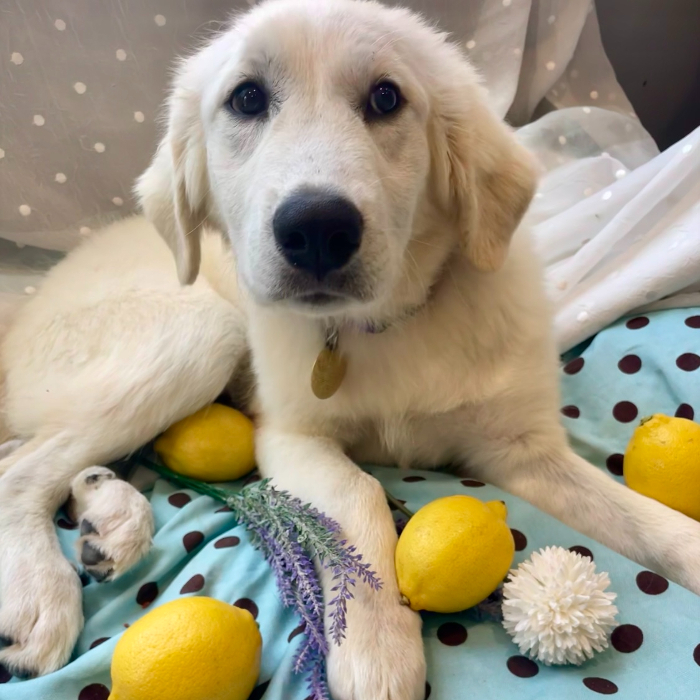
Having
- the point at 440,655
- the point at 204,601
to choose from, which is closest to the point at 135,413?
the point at 204,601

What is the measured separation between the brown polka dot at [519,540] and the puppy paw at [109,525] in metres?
0.70

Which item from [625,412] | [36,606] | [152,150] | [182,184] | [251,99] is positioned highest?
[251,99]

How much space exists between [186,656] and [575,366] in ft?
4.41

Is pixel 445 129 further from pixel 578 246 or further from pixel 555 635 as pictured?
pixel 578 246

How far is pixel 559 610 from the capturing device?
914 mm

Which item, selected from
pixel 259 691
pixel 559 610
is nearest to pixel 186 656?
pixel 259 691

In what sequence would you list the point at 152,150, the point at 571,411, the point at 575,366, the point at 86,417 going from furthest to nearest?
the point at 152,150 → the point at 575,366 → the point at 571,411 → the point at 86,417

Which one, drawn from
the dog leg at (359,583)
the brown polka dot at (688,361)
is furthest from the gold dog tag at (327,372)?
the brown polka dot at (688,361)

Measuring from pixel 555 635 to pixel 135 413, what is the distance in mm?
1046

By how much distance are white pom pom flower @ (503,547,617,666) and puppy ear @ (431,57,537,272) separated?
1.95 feet

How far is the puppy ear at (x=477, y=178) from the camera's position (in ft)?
4.16

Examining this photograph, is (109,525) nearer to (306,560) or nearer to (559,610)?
(306,560)

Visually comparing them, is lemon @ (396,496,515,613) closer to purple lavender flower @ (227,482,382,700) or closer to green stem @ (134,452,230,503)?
purple lavender flower @ (227,482,382,700)

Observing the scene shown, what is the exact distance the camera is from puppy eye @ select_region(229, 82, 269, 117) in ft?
3.99
